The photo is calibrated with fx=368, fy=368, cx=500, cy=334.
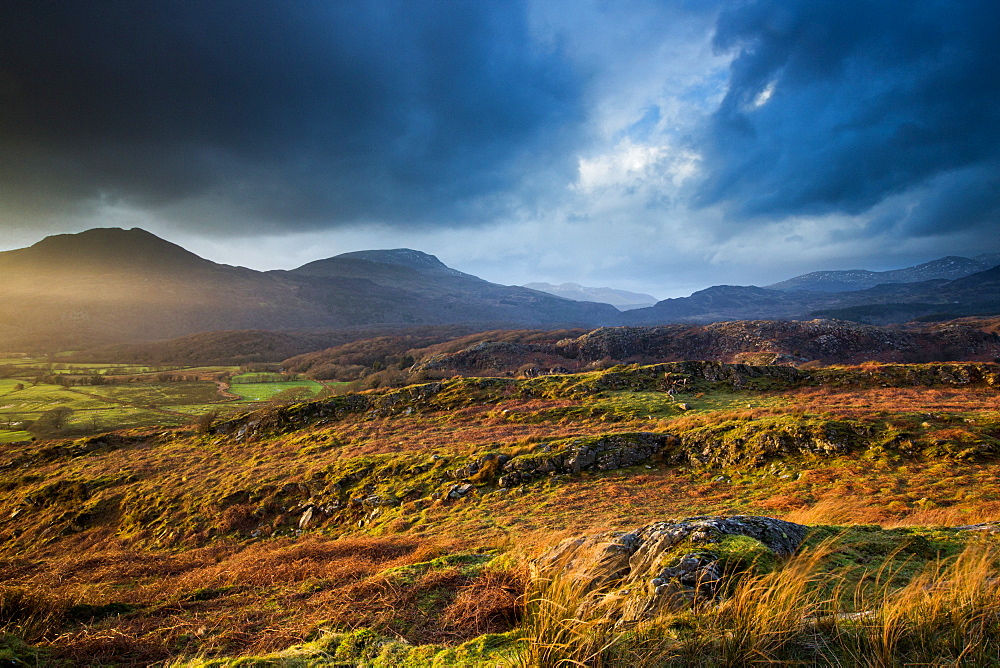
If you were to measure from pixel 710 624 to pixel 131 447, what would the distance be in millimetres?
34680

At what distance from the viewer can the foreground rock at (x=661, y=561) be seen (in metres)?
3.59

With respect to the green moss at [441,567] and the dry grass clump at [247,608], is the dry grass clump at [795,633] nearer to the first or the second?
the dry grass clump at [247,608]

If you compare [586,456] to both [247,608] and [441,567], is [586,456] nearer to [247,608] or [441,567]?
[441,567]

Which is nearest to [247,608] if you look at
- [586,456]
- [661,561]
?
[661,561]

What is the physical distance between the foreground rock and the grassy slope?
69 centimetres

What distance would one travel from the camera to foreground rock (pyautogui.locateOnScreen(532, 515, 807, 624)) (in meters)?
3.59

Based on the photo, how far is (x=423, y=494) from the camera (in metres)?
13.8

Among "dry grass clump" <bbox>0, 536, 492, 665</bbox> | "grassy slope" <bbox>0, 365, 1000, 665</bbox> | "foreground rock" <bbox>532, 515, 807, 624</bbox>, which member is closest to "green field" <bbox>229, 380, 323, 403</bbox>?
"grassy slope" <bbox>0, 365, 1000, 665</bbox>

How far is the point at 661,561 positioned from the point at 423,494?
11.3 meters

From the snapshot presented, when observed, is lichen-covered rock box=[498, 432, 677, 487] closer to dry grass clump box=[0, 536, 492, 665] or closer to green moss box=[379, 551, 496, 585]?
dry grass clump box=[0, 536, 492, 665]

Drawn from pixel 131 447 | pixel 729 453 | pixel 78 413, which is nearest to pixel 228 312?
pixel 78 413

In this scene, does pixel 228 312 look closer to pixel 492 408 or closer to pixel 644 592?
pixel 492 408

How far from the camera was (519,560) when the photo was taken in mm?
5242

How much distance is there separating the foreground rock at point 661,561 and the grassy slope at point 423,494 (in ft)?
2.26
